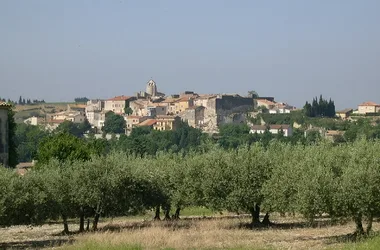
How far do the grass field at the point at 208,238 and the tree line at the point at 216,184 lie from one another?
0.93m

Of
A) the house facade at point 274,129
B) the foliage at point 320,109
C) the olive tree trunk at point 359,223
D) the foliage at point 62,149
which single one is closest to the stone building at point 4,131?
the foliage at point 62,149

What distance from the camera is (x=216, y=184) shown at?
113 ft

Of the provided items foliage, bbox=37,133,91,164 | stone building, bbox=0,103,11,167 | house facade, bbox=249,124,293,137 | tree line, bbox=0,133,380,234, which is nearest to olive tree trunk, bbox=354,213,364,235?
tree line, bbox=0,133,380,234

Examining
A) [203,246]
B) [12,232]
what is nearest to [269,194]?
[203,246]

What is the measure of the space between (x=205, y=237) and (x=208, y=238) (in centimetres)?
30

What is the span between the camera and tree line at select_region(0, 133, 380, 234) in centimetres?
2589

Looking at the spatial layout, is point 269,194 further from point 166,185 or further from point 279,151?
point 166,185

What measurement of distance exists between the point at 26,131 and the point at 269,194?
147 m

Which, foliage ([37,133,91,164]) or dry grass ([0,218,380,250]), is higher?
foliage ([37,133,91,164])

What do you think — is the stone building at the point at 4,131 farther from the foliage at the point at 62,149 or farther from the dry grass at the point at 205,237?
the dry grass at the point at 205,237

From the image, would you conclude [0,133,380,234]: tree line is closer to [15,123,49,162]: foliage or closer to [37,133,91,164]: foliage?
[37,133,91,164]: foliage

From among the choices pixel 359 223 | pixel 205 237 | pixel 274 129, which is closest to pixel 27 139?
pixel 274 129

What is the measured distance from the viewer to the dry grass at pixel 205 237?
26.7 metres

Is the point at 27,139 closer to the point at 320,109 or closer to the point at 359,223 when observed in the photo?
the point at 320,109
